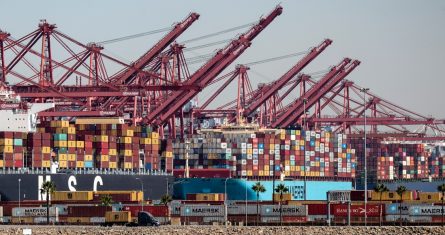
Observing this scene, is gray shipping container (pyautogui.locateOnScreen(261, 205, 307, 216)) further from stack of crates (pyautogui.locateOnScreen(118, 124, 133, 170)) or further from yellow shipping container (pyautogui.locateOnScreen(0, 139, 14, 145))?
stack of crates (pyautogui.locateOnScreen(118, 124, 133, 170))

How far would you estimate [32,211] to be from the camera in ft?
365

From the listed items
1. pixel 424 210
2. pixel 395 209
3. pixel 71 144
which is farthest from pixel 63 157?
pixel 424 210

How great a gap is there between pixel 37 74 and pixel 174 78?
2157 centimetres

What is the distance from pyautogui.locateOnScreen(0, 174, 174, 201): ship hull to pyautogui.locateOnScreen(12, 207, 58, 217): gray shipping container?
645 inches

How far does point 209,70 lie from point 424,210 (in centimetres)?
6026

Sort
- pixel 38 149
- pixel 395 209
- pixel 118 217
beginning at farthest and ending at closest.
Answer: pixel 38 149 → pixel 395 209 → pixel 118 217

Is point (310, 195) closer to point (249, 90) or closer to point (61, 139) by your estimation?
point (249, 90)

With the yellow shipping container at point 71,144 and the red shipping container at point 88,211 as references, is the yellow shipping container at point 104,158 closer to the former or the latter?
the yellow shipping container at point 71,144

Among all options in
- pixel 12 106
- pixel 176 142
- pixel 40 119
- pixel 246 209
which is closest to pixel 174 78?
pixel 176 142

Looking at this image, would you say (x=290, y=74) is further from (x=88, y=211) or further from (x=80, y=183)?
(x=88, y=211)

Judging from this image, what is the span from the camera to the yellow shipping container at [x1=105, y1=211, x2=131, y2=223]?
10306cm

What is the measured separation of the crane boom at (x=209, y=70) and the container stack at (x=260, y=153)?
6946mm

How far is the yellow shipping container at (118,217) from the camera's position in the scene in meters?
103

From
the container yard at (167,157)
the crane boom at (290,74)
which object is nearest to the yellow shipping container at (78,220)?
the container yard at (167,157)
